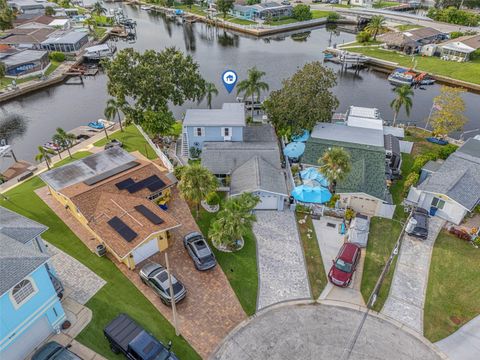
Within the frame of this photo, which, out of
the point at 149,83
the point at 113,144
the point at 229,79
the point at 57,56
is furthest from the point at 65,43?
the point at 113,144

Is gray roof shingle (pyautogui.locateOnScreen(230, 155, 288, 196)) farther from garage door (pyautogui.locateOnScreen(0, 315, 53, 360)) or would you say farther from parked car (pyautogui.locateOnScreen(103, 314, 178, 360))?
garage door (pyautogui.locateOnScreen(0, 315, 53, 360))

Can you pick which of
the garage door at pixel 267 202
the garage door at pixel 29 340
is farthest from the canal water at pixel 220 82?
the garage door at pixel 29 340

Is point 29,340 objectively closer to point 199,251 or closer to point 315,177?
point 199,251

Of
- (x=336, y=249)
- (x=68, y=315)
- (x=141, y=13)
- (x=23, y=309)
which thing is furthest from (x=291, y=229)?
(x=141, y=13)

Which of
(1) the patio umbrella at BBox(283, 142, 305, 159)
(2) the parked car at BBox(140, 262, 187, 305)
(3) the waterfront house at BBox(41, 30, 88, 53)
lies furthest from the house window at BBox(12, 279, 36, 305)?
(3) the waterfront house at BBox(41, 30, 88, 53)

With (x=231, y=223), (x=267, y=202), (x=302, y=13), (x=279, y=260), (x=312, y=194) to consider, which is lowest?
(x=279, y=260)
